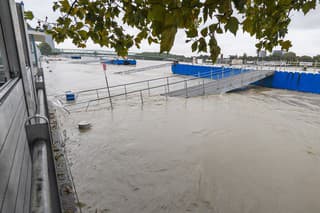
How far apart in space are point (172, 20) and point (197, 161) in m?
3.84

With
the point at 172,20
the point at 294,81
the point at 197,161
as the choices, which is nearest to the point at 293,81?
the point at 294,81

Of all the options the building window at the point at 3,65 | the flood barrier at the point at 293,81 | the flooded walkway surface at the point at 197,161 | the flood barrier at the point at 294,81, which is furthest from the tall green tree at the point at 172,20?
the flood barrier at the point at 294,81

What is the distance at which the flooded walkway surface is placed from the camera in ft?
10.2

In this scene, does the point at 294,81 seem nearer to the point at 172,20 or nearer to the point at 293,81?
the point at 293,81

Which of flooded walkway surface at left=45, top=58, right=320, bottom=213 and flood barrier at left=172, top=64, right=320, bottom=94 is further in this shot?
flood barrier at left=172, top=64, right=320, bottom=94

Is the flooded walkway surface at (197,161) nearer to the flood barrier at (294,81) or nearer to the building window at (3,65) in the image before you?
the building window at (3,65)

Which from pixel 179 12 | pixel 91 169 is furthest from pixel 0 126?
pixel 91 169

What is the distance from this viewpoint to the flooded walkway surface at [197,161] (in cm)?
311

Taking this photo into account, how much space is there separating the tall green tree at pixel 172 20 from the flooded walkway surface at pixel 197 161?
2398 mm

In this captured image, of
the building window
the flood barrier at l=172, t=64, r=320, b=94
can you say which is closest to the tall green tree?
the building window

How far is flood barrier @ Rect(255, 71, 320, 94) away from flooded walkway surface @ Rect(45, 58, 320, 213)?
496cm

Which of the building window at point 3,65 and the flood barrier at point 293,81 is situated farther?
the flood barrier at point 293,81

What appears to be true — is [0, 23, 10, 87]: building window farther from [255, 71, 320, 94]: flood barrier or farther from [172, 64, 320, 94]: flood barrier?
[255, 71, 320, 94]: flood barrier

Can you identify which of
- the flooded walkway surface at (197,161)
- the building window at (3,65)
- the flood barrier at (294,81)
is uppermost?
the building window at (3,65)
